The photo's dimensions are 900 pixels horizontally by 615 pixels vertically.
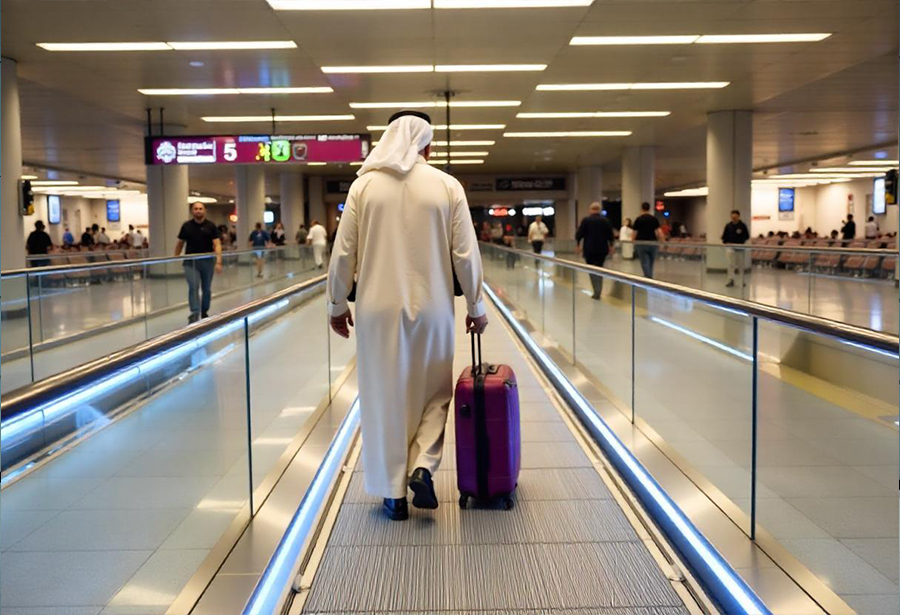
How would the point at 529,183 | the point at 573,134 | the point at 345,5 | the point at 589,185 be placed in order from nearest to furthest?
the point at 345,5
the point at 573,134
the point at 589,185
the point at 529,183

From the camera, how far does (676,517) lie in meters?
3.88

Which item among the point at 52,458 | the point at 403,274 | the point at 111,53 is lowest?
the point at 52,458

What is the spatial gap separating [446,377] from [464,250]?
61 cm

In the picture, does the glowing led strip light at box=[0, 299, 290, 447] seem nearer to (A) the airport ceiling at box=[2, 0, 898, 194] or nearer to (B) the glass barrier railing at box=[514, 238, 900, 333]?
(A) the airport ceiling at box=[2, 0, 898, 194]

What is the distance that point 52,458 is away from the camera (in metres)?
2.69

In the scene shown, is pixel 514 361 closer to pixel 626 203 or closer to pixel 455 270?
pixel 455 270

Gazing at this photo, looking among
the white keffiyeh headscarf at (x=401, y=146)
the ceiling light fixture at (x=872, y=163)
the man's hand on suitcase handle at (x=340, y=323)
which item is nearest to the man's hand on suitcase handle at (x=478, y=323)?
the man's hand on suitcase handle at (x=340, y=323)

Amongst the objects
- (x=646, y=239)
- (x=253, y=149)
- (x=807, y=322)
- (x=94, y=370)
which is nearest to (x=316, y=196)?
(x=253, y=149)

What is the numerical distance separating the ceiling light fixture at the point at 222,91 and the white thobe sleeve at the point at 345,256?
1189 cm

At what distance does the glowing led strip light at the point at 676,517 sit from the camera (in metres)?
3.02

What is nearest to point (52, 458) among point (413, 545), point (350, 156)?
point (413, 545)

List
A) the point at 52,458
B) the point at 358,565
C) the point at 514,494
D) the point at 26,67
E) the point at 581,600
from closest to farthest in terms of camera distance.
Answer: the point at 52,458 → the point at 581,600 → the point at 358,565 → the point at 514,494 → the point at 26,67

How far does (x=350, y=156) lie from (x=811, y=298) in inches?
337

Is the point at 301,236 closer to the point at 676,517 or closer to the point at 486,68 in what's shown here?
the point at 486,68
